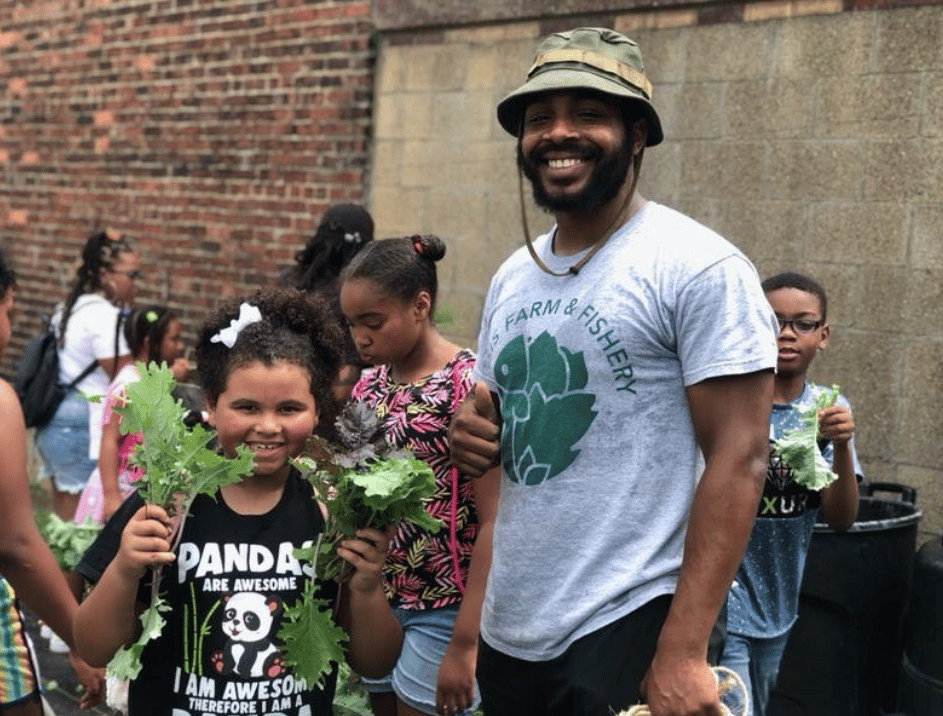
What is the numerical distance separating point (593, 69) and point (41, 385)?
5105mm

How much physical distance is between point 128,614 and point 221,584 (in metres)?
0.23

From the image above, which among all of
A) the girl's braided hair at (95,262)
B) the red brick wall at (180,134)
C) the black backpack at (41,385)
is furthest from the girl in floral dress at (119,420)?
the red brick wall at (180,134)

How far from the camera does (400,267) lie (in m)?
4.06

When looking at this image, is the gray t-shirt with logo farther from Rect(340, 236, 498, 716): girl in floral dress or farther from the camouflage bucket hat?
Rect(340, 236, 498, 716): girl in floral dress

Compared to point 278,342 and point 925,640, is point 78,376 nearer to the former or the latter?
point 278,342

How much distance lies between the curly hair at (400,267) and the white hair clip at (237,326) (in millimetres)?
774

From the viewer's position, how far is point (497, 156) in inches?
295

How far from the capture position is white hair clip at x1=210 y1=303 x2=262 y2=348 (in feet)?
10.7

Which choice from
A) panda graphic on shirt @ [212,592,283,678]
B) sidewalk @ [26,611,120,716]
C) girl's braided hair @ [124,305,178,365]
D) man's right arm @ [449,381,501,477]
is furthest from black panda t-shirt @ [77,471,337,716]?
girl's braided hair @ [124,305,178,365]

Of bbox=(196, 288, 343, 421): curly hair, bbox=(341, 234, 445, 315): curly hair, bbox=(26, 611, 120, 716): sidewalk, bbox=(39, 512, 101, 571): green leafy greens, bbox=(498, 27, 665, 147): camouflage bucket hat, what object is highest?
bbox=(498, 27, 665, 147): camouflage bucket hat

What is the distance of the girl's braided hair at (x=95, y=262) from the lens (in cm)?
744

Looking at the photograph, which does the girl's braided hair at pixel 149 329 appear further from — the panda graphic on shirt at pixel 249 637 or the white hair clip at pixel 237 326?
the panda graphic on shirt at pixel 249 637

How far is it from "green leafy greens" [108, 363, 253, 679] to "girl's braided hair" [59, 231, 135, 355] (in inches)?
181

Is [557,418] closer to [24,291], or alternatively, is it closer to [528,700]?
[528,700]
